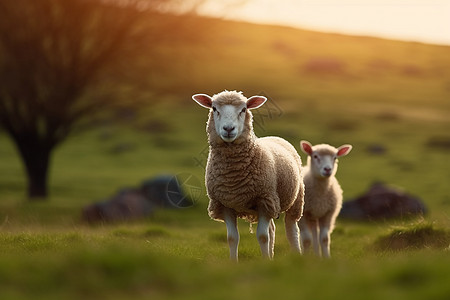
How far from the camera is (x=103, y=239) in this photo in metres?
9.80

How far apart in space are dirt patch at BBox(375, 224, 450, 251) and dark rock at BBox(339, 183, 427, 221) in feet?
30.3

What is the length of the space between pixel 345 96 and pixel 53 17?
27077 mm

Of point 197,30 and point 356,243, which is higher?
point 197,30

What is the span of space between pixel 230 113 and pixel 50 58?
15.9 m

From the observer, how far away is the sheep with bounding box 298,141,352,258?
10117 millimetres

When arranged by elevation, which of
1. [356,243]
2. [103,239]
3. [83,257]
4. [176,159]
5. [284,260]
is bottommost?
[176,159]

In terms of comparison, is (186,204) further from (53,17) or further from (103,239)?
(103,239)

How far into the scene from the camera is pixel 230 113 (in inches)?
300

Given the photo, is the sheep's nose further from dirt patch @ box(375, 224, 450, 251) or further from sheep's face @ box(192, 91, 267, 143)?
dirt patch @ box(375, 224, 450, 251)

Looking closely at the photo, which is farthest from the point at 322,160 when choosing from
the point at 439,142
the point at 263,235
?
the point at 439,142

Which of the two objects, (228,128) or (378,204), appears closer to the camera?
(228,128)

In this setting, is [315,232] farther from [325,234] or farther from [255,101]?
[255,101]

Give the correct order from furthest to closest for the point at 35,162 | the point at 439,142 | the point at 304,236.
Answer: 1. the point at 439,142
2. the point at 35,162
3. the point at 304,236

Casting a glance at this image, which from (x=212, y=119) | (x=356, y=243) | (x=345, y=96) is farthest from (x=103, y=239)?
(x=345, y=96)
